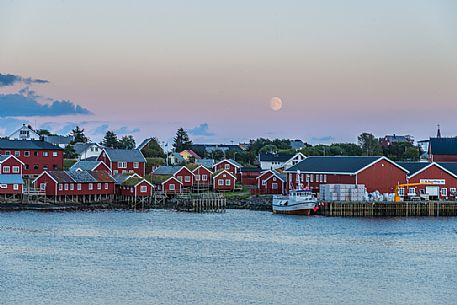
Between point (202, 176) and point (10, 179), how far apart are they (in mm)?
20570

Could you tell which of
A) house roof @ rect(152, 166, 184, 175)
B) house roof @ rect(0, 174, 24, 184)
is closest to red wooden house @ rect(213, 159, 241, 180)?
house roof @ rect(152, 166, 184, 175)

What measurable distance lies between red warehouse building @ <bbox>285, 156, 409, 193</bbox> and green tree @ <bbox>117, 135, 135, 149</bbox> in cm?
6343

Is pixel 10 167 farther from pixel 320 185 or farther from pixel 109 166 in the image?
pixel 320 185

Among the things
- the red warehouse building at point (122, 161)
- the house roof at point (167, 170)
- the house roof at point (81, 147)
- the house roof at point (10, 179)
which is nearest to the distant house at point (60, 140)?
the house roof at point (81, 147)

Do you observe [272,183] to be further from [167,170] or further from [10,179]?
[10,179]

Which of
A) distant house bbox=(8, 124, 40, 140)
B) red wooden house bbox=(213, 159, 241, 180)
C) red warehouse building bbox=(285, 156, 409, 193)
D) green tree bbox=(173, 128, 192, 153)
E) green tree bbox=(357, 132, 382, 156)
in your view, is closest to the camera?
red warehouse building bbox=(285, 156, 409, 193)

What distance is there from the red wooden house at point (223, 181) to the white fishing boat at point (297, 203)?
1558 centimetres

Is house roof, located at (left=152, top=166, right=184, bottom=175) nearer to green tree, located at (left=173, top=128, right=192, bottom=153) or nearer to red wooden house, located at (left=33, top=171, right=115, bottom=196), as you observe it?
red wooden house, located at (left=33, top=171, right=115, bottom=196)

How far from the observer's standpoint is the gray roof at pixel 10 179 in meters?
63.2

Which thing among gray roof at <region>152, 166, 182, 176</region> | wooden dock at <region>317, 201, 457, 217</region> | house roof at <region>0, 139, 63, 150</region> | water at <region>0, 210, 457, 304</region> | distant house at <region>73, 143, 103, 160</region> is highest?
distant house at <region>73, 143, 103, 160</region>

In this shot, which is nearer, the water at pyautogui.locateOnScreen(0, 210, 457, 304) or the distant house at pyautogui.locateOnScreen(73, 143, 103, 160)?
the water at pyautogui.locateOnScreen(0, 210, 457, 304)

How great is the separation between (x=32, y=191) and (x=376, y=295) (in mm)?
40576

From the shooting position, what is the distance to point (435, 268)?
3578 cm

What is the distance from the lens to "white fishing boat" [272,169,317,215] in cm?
5969
